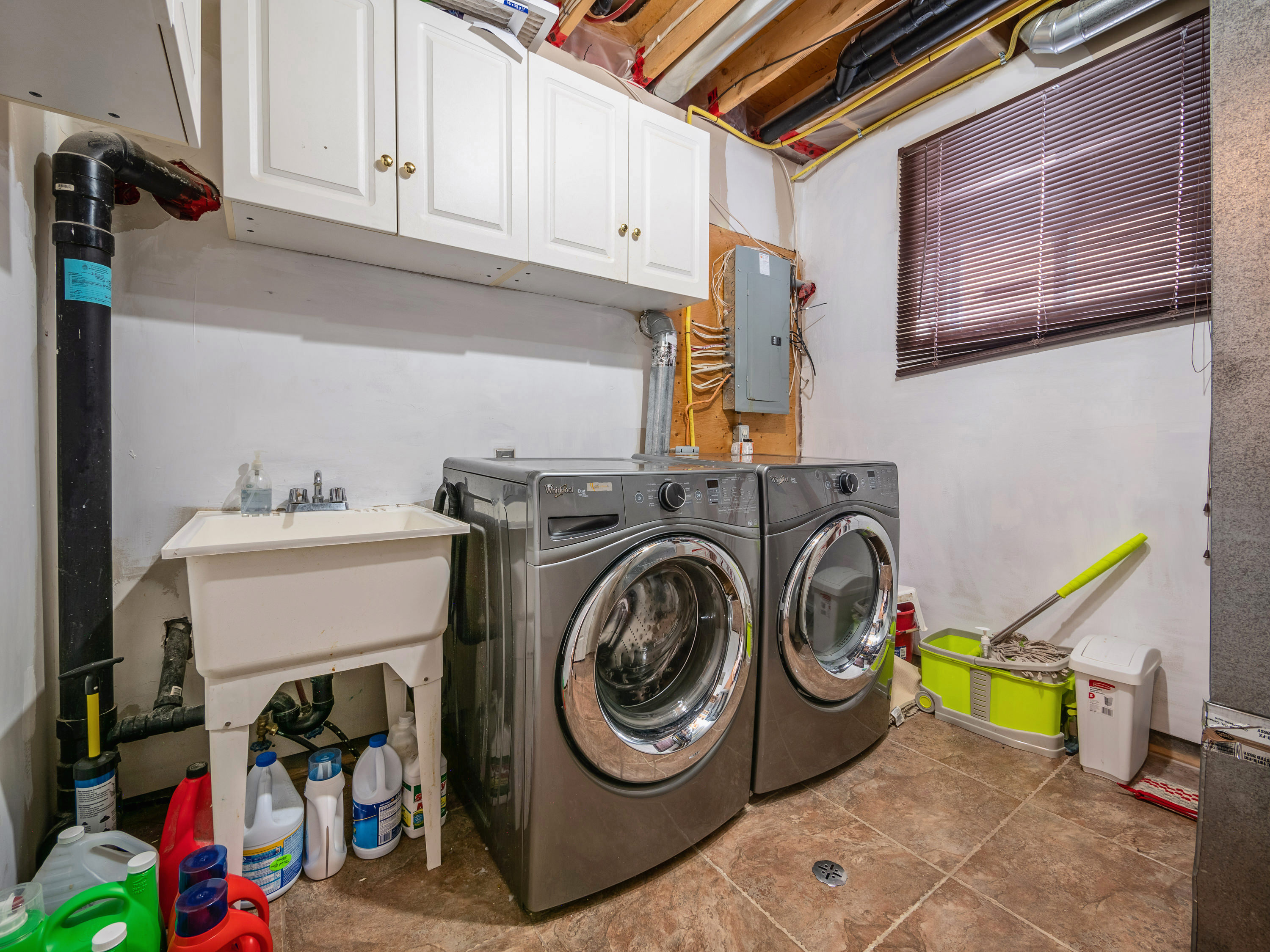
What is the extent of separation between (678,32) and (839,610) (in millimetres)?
2426

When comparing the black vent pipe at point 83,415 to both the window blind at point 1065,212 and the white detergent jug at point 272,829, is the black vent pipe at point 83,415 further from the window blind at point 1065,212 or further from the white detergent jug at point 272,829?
the window blind at point 1065,212

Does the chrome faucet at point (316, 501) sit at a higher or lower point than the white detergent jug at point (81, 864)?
higher

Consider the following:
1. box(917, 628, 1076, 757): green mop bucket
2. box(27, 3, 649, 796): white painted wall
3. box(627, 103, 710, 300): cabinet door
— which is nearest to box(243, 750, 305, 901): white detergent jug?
box(27, 3, 649, 796): white painted wall

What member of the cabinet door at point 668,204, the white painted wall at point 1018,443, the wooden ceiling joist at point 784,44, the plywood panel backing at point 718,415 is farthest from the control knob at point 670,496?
the wooden ceiling joist at point 784,44

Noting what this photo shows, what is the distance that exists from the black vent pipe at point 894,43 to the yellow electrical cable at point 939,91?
0.14m

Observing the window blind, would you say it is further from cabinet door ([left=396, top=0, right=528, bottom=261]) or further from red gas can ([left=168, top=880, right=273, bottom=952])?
red gas can ([left=168, top=880, right=273, bottom=952])

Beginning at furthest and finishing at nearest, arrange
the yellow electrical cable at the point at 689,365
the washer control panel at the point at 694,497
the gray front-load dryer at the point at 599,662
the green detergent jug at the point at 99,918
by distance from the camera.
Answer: the yellow electrical cable at the point at 689,365 < the washer control panel at the point at 694,497 < the gray front-load dryer at the point at 599,662 < the green detergent jug at the point at 99,918

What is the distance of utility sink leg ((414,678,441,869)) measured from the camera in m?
1.37

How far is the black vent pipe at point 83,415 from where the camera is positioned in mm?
1288

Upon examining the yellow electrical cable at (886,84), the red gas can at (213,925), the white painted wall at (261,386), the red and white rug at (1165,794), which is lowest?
the red and white rug at (1165,794)

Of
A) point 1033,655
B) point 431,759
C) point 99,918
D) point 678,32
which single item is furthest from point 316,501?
point 1033,655

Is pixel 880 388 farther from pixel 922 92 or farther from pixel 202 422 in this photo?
pixel 202 422

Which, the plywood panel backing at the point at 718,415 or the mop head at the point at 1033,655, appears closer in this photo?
the mop head at the point at 1033,655

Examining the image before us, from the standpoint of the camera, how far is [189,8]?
3.76 ft
